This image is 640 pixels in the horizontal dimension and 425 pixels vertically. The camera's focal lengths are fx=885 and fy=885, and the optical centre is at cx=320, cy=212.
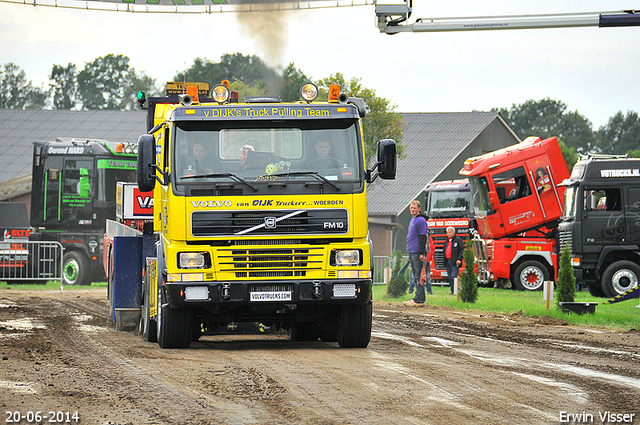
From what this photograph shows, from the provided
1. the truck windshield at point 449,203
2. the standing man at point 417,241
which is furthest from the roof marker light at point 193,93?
the truck windshield at point 449,203

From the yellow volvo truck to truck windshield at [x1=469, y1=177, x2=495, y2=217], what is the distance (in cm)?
1791

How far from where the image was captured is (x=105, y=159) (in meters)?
28.3

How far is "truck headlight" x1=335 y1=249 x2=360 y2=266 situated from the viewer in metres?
10.4

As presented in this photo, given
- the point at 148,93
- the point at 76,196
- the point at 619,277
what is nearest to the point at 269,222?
the point at 619,277

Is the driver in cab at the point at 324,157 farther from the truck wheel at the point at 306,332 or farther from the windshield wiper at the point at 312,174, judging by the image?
the truck wheel at the point at 306,332

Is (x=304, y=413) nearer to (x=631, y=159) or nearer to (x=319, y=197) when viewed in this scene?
(x=319, y=197)

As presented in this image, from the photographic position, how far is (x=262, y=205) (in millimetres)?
10234

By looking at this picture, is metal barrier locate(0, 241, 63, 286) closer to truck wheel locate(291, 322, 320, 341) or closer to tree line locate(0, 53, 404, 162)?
truck wheel locate(291, 322, 320, 341)

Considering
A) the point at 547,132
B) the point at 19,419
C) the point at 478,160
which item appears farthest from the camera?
the point at 547,132

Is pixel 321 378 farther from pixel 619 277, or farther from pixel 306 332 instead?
pixel 619 277

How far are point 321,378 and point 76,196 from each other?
21461mm

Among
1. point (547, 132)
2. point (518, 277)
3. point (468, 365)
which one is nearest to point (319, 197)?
point (468, 365)

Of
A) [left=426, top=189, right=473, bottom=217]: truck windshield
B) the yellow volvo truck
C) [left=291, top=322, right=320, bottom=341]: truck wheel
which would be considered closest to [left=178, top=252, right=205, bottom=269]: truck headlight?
the yellow volvo truck

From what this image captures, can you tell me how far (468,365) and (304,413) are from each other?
11.0 feet
